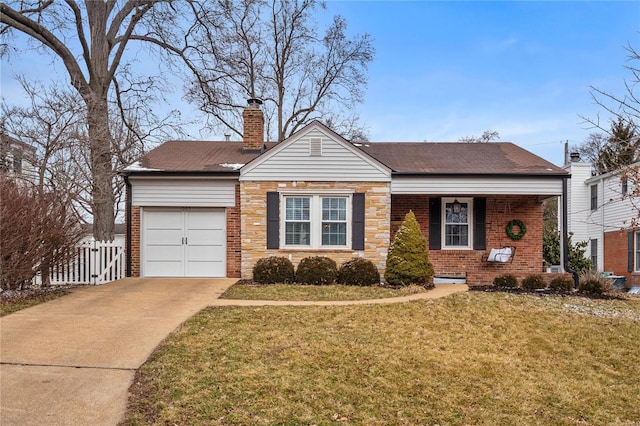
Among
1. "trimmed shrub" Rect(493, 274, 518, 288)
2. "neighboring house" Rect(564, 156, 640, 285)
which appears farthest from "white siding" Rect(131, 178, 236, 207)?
"neighboring house" Rect(564, 156, 640, 285)

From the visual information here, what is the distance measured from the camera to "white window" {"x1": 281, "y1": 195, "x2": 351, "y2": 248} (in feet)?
42.4

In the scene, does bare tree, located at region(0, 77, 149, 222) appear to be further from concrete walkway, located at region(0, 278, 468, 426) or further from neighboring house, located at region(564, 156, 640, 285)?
neighboring house, located at region(564, 156, 640, 285)

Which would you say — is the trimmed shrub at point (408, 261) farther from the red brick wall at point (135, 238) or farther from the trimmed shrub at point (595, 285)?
the red brick wall at point (135, 238)

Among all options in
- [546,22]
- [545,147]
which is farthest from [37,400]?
[545,147]

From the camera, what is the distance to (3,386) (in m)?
5.05

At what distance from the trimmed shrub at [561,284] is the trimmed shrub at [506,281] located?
0.94 m

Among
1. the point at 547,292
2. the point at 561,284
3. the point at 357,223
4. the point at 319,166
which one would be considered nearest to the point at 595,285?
the point at 561,284

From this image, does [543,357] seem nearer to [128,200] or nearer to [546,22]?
[546,22]

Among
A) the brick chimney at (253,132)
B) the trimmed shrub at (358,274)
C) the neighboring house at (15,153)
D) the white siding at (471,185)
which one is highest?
the brick chimney at (253,132)

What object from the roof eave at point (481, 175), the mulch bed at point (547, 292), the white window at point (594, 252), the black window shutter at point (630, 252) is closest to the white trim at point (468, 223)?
the roof eave at point (481, 175)

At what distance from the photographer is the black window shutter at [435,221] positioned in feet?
45.8

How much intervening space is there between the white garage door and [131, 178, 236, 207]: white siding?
27 centimetres

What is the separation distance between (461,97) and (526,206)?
15.0 feet

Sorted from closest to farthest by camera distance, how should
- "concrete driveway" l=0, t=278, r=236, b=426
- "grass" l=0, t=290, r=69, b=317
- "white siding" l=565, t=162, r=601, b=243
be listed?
"concrete driveway" l=0, t=278, r=236, b=426
"grass" l=0, t=290, r=69, b=317
"white siding" l=565, t=162, r=601, b=243
